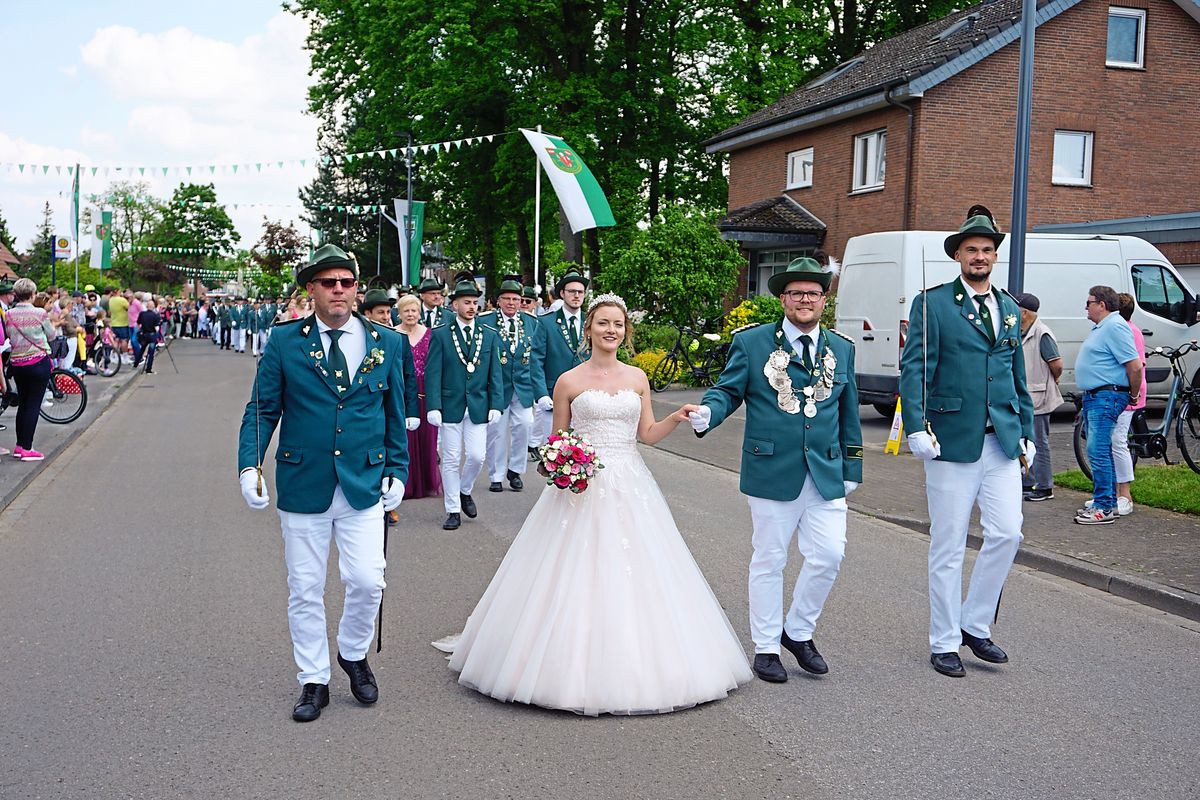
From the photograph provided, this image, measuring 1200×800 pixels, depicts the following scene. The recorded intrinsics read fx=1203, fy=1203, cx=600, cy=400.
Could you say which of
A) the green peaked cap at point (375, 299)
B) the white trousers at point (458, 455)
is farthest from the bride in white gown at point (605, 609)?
the white trousers at point (458, 455)

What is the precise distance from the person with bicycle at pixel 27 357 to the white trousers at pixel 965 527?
35.5ft

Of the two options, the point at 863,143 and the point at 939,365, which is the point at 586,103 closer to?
the point at 863,143

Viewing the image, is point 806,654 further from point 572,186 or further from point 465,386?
point 572,186

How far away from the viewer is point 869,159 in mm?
27219

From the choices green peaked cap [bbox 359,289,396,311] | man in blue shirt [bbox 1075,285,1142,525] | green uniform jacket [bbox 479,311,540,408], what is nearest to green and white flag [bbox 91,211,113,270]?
green uniform jacket [bbox 479,311,540,408]

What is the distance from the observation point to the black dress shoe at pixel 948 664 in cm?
567

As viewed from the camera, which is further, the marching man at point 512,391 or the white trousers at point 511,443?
the white trousers at point 511,443

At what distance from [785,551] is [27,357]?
10.5m

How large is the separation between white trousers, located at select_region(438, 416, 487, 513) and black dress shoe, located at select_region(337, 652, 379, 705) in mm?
4484

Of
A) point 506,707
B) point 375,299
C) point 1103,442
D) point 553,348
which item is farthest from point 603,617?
point 553,348

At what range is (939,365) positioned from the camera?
19.4 ft

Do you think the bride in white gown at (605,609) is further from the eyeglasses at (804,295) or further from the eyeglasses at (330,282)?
the eyeglasses at (330,282)

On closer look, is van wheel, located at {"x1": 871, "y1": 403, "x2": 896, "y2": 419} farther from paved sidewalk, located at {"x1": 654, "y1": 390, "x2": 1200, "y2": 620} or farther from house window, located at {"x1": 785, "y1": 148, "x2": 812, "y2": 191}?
house window, located at {"x1": 785, "y1": 148, "x2": 812, "y2": 191}

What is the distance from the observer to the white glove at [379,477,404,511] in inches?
203
